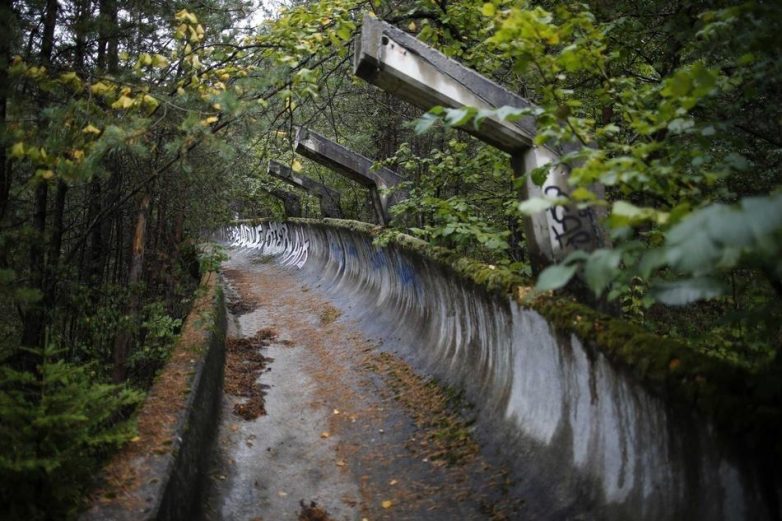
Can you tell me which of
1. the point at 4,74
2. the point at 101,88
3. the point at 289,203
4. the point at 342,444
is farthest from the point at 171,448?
the point at 289,203

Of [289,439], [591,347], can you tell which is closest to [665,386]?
[591,347]

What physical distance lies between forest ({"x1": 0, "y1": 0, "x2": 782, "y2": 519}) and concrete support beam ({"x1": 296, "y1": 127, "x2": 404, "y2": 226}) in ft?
2.59

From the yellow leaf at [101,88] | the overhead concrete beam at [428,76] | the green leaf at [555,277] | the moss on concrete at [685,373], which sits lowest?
the moss on concrete at [685,373]

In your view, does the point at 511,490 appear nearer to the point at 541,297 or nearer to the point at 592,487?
the point at 592,487

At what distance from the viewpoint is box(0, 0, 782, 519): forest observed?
107 inches

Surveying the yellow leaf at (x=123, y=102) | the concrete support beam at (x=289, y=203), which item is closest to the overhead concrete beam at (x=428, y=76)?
the yellow leaf at (x=123, y=102)

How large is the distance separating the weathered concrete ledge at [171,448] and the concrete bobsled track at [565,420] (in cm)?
249

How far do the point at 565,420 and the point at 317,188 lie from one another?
13593 millimetres

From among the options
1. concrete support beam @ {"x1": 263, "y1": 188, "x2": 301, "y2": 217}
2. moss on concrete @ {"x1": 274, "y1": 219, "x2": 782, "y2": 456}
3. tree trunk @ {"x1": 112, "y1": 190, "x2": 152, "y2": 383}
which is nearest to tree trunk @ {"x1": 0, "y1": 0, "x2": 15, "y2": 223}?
tree trunk @ {"x1": 112, "y1": 190, "x2": 152, "y2": 383}

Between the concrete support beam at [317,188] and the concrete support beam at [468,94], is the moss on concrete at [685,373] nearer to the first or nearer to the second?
the concrete support beam at [468,94]

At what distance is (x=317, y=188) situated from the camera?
55.0ft

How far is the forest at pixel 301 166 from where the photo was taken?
8.88 ft

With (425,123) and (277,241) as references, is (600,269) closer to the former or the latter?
(425,123)

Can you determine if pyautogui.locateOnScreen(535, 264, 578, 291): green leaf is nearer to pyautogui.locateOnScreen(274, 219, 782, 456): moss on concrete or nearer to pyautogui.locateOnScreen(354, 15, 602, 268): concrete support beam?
pyautogui.locateOnScreen(274, 219, 782, 456): moss on concrete
